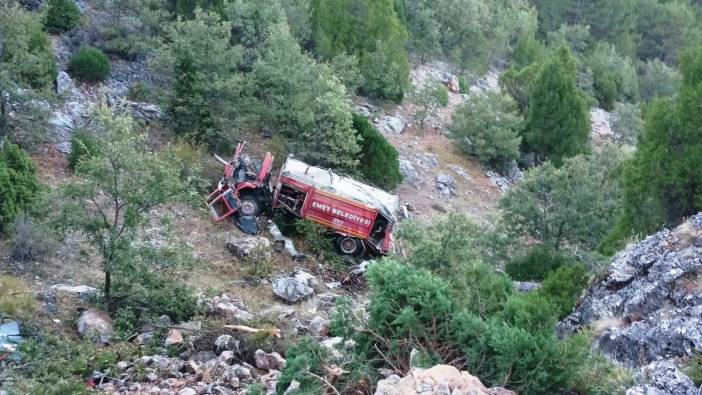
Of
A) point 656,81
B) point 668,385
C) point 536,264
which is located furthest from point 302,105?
point 656,81

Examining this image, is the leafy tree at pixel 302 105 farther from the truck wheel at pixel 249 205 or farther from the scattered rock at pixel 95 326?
A: the scattered rock at pixel 95 326

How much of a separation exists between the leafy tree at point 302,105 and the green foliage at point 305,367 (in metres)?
12.2

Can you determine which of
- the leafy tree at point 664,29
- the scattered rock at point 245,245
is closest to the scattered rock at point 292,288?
the scattered rock at point 245,245

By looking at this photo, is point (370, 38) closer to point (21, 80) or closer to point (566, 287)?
point (21, 80)

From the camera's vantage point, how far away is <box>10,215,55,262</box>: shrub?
14555mm

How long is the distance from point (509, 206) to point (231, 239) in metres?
7.33

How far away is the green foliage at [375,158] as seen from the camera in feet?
76.0

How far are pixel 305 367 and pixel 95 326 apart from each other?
204 inches

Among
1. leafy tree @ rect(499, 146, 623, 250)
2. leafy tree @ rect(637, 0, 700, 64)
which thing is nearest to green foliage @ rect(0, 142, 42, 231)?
leafy tree @ rect(499, 146, 623, 250)

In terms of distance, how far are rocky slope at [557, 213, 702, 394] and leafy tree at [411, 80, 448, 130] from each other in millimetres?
18718

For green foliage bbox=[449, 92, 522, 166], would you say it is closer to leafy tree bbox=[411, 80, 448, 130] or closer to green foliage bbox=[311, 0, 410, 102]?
leafy tree bbox=[411, 80, 448, 130]

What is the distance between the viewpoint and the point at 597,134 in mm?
38281

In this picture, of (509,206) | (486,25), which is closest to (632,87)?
(486,25)

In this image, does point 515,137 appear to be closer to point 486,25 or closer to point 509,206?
point 509,206
